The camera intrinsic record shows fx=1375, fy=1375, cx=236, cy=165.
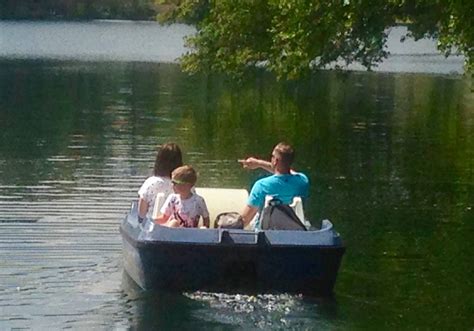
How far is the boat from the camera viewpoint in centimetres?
1107

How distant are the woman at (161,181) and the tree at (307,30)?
5.05 meters

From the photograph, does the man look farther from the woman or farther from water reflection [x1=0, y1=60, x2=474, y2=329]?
water reflection [x1=0, y1=60, x2=474, y2=329]

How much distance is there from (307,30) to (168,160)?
6.46 metres

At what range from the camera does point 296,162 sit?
2284 cm

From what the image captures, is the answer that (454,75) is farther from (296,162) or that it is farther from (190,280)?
(190,280)

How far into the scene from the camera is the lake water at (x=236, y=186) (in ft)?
36.8

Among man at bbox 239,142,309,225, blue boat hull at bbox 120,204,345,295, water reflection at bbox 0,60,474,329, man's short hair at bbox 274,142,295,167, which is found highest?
man's short hair at bbox 274,142,295,167

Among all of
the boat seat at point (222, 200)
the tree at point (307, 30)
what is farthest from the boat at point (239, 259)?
the tree at point (307, 30)

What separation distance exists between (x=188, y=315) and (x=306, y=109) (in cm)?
2646

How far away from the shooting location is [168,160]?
1246 centimetres

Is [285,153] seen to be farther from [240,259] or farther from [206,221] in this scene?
[240,259]

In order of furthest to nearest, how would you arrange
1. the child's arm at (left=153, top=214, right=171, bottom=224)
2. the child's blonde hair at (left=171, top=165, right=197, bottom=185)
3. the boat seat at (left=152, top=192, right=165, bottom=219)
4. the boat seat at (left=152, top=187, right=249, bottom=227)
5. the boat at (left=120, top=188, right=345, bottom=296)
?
the boat seat at (left=152, top=187, right=249, bottom=227), the boat seat at (left=152, top=192, right=165, bottom=219), the child's arm at (left=153, top=214, right=171, bottom=224), the child's blonde hair at (left=171, top=165, right=197, bottom=185), the boat at (left=120, top=188, right=345, bottom=296)

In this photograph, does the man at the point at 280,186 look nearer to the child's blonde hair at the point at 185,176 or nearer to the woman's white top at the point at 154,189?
the child's blonde hair at the point at 185,176

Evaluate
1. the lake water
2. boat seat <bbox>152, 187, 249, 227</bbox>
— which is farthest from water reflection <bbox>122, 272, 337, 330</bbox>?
boat seat <bbox>152, 187, 249, 227</bbox>
